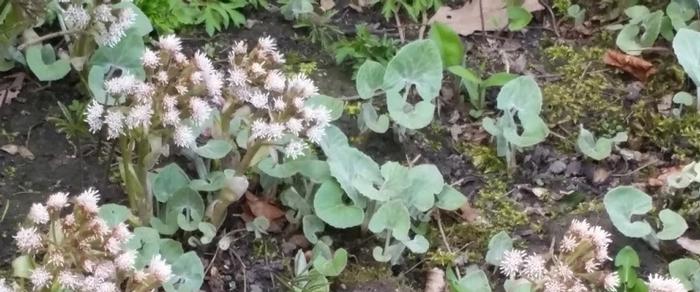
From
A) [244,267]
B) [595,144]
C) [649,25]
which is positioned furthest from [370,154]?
[649,25]

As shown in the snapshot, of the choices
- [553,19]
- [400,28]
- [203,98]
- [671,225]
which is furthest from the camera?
[553,19]

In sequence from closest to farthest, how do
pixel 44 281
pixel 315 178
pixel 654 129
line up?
pixel 44 281 < pixel 315 178 < pixel 654 129

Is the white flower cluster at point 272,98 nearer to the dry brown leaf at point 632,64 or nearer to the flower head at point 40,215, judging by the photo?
the flower head at point 40,215

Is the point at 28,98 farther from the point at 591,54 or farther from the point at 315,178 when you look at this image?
the point at 591,54

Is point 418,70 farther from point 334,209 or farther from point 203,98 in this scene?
point 203,98

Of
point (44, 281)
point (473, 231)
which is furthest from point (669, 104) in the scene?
point (44, 281)

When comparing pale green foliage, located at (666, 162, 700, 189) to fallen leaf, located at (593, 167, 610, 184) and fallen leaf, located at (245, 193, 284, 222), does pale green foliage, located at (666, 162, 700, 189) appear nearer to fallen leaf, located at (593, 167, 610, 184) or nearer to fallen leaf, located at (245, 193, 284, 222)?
fallen leaf, located at (593, 167, 610, 184)
